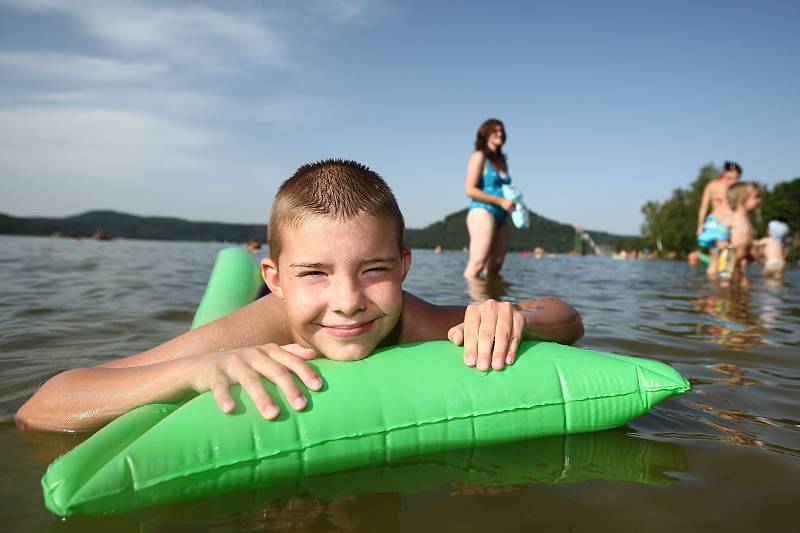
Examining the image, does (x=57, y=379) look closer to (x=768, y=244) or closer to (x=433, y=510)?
(x=433, y=510)

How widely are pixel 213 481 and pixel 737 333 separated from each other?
411 centimetres

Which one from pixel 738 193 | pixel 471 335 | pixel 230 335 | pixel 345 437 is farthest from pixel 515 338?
pixel 738 193

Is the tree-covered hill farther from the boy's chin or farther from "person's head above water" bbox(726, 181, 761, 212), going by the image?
the boy's chin

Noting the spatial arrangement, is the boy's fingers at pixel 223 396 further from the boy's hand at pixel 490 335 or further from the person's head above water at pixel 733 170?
the person's head above water at pixel 733 170

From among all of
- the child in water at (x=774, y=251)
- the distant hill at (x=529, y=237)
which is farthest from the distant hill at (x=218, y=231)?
the child in water at (x=774, y=251)

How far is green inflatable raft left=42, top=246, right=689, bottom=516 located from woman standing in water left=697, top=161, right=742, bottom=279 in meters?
10.8

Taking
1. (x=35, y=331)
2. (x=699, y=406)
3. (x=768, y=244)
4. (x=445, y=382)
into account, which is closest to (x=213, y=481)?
(x=445, y=382)

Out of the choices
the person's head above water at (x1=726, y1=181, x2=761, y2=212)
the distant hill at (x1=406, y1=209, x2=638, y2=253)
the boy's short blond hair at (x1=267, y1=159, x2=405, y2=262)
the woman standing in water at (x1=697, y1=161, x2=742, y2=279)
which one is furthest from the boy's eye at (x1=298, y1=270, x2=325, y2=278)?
the distant hill at (x1=406, y1=209, x2=638, y2=253)

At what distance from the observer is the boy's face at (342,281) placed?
186cm

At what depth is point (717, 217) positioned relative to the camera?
11656 mm

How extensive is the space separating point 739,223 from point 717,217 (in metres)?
0.41

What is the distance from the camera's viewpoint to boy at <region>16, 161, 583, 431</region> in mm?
1774

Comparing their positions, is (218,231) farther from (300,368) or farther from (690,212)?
(300,368)

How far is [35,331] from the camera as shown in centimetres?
409
